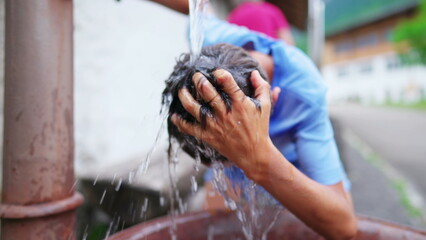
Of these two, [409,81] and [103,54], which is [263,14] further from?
[409,81]

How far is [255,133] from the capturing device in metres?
0.89

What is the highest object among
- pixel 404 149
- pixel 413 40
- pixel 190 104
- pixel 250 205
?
pixel 190 104

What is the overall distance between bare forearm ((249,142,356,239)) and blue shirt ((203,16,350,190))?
0.10m

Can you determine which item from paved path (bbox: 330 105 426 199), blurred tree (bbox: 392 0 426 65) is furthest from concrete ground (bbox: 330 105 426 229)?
blurred tree (bbox: 392 0 426 65)

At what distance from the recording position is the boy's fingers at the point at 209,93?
0.84m

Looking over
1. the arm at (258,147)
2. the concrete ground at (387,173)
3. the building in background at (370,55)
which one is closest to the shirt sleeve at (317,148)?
the arm at (258,147)

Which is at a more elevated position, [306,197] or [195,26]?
[195,26]

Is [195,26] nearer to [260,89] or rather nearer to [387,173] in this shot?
[260,89]

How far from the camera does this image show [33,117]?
93cm

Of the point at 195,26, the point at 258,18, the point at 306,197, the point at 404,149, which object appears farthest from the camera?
the point at 404,149

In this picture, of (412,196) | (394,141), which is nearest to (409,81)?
(394,141)

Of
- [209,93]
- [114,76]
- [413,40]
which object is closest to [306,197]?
[209,93]

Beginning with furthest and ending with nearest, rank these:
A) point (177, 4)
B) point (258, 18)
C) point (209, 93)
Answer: point (258, 18)
point (177, 4)
point (209, 93)

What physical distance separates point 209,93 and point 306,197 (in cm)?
43
